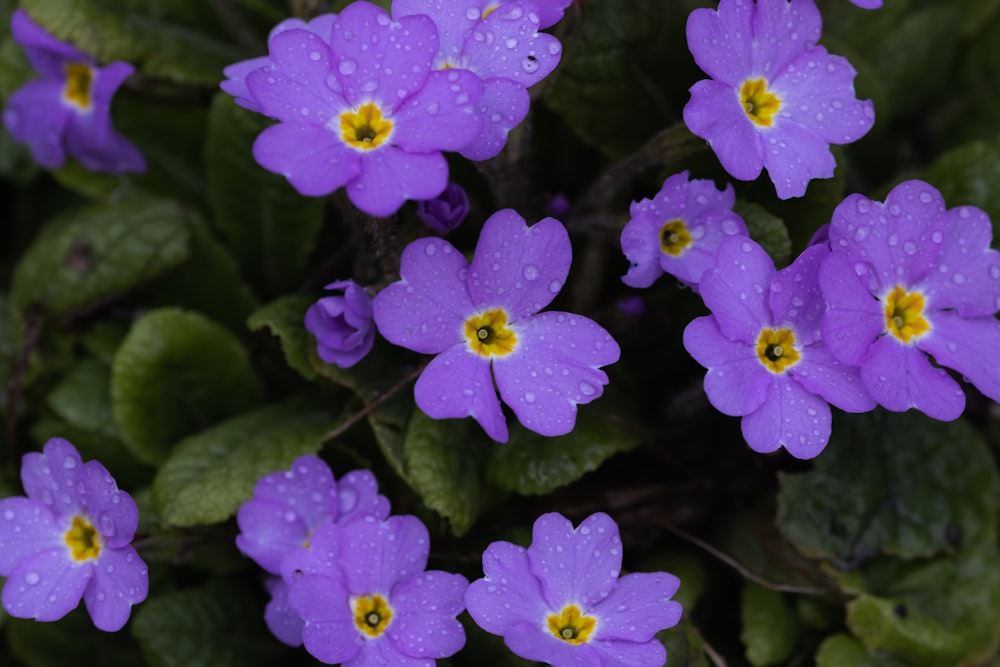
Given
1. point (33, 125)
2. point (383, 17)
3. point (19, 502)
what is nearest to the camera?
point (383, 17)

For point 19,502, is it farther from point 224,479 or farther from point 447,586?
point 447,586

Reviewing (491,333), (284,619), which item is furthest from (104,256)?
(491,333)

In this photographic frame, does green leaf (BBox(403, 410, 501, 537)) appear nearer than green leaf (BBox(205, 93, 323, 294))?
Yes

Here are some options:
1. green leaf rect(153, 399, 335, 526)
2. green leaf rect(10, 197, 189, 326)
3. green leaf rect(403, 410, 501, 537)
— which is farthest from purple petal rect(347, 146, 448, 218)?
green leaf rect(10, 197, 189, 326)

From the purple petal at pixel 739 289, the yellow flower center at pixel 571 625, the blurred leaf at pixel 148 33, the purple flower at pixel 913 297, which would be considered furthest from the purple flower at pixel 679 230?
the blurred leaf at pixel 148 33

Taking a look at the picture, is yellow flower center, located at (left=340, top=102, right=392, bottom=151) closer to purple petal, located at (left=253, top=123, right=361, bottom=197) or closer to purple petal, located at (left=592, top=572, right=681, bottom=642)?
purple petal, located at (left=253, top=123, right=361, bottom=197)

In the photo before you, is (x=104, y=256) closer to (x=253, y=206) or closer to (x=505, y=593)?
(x=253, y=206)

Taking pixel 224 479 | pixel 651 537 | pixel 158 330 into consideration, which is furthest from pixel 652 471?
pixel 158 330
